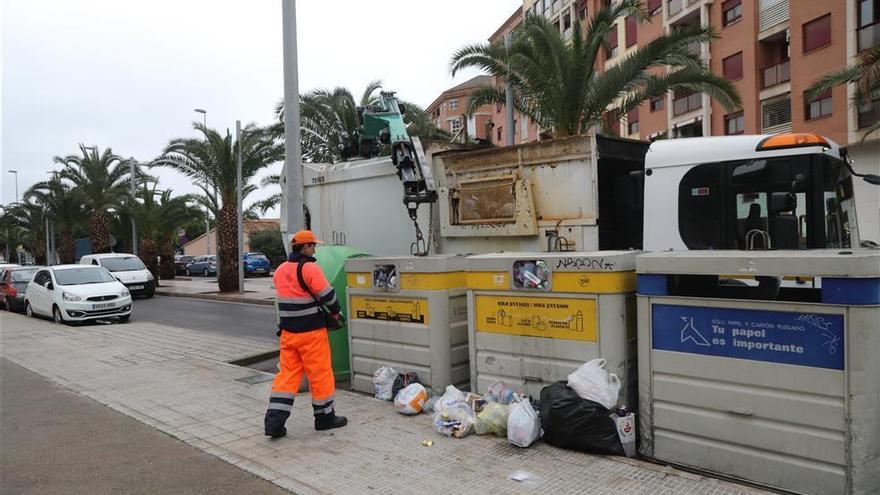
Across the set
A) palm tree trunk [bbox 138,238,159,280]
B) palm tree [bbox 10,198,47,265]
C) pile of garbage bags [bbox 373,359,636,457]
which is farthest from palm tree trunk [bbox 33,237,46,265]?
pile of garbage bags [bbox 373,359,636,457]

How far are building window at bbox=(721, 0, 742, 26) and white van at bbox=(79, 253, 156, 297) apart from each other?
83.2ft

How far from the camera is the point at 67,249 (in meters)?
36.6

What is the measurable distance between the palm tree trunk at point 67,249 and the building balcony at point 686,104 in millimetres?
34587

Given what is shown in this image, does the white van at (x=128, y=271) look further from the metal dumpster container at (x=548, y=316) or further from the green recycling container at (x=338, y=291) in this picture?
the metal dumpster container at (x=548, y=316)

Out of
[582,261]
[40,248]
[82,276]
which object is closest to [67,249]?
[40,248]

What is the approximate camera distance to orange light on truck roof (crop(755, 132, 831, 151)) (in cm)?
523

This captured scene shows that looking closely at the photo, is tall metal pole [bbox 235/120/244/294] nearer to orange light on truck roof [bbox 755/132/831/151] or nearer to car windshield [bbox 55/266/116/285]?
car windshield [bbox 55/266/116/285]

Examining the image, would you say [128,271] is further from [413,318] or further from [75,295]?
[413,318]

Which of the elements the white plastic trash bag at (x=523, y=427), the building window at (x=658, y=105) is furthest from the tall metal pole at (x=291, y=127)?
the building window at (x=658, y=105)

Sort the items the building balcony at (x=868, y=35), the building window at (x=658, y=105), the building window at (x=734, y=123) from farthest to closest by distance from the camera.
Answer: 1. the building window at (x=658, y=105)
2. the building window at (x=734, y=123)
3. the building balcony at (x=868, y=35)

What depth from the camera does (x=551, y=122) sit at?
12.8 m

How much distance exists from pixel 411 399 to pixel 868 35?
20843 millimetres

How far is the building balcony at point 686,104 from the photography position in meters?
27.0

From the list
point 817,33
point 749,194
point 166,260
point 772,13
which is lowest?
point 166,260
